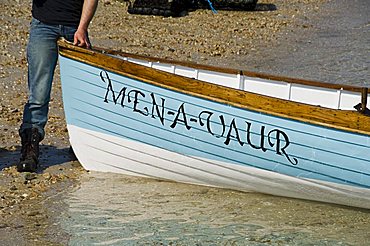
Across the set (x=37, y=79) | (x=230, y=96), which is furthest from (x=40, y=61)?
(x=230, y=96)

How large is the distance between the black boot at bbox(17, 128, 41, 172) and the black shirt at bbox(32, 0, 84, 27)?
93 centimetres

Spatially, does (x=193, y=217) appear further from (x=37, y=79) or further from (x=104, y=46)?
(x=104, y=46)

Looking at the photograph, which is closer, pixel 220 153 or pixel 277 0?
pixel 220 153

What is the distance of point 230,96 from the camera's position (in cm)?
698

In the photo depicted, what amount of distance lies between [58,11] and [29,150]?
1188 millimetres

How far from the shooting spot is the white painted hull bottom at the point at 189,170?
7.06m

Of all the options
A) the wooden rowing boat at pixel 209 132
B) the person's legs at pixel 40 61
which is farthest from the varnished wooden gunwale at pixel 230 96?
the person's legs at pixel 40 61

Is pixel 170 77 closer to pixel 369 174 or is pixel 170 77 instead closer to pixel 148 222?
pixel 148 222

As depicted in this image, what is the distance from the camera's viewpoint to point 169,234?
6.51 meters

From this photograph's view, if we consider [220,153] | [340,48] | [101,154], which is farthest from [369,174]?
[340,48]

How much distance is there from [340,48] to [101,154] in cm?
822

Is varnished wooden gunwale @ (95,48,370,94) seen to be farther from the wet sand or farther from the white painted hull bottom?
the wet sand

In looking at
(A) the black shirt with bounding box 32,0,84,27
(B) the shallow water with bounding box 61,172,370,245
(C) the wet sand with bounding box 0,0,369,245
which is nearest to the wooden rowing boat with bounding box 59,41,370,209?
(B) the shallow water with bounding box 61,172,370,245

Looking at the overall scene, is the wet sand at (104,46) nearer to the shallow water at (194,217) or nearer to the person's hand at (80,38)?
the shallow water at (194,217)
